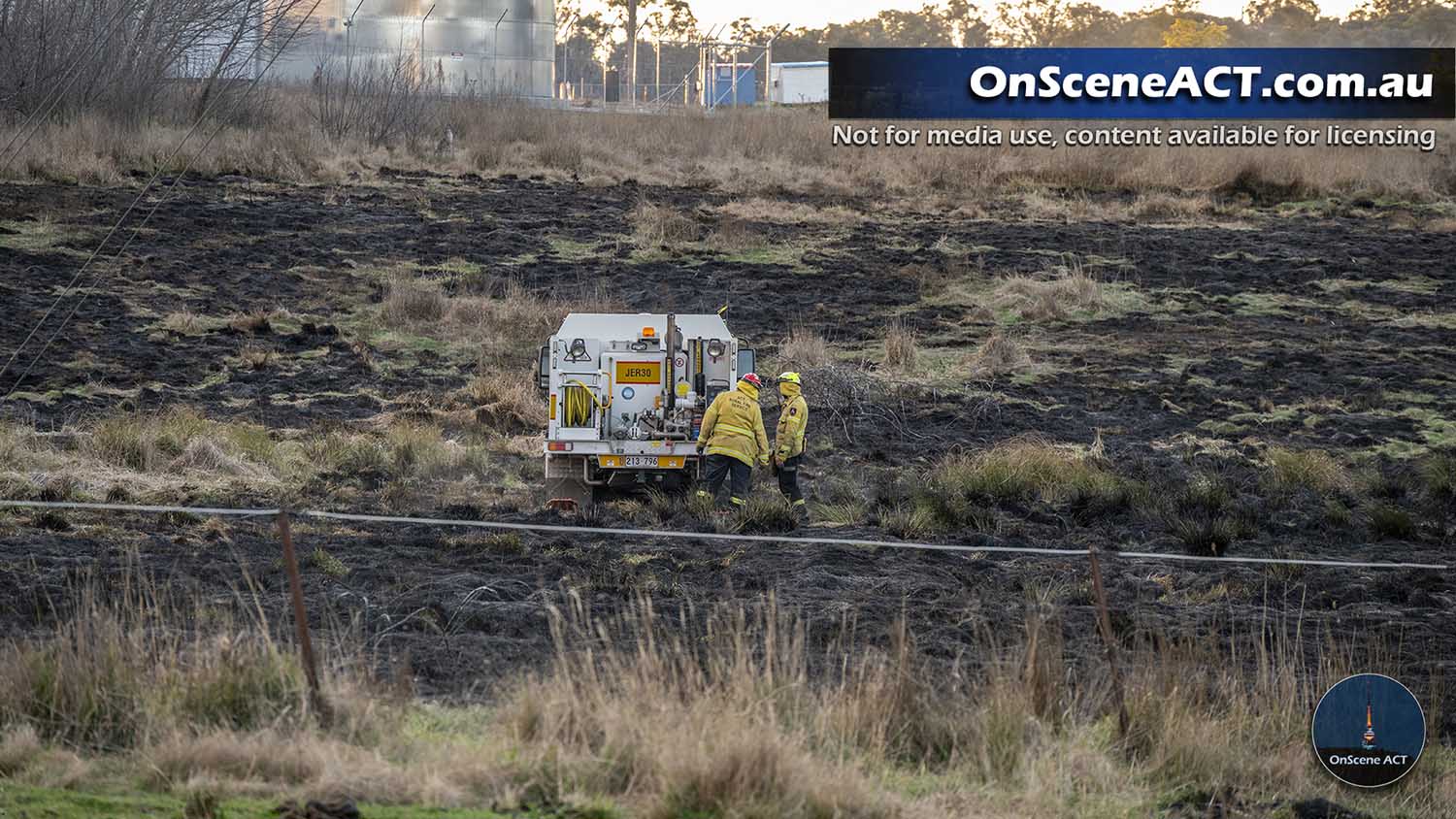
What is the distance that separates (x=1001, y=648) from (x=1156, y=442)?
10.0 m

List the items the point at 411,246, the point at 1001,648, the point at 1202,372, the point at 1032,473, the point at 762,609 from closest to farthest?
the point at 1001,648
the point at 762,609
the point at 1032,473
the point at 1202,372
the point at 411,246

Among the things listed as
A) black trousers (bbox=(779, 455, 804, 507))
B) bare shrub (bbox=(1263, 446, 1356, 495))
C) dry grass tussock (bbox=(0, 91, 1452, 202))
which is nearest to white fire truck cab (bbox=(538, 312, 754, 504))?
black trousers (bbox=(779, 455, 804, 507))

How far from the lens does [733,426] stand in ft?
49.0

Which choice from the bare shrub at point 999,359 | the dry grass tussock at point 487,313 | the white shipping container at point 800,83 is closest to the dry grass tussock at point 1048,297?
the bare shrub at point 999,359

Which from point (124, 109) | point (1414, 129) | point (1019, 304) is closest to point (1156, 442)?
point (1019, 304)

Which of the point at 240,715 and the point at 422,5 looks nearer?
the point at 240,715

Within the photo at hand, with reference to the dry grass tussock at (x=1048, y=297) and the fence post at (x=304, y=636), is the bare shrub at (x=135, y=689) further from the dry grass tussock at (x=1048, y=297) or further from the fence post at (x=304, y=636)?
the dry grass tussock at (x=1048, y=297)

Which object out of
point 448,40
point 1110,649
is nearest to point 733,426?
point 1110,649

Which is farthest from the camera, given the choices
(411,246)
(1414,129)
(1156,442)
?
(1414,129)

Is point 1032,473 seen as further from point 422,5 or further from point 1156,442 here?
point 422,5

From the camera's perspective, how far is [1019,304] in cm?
2723

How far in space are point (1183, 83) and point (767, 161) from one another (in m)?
10.6

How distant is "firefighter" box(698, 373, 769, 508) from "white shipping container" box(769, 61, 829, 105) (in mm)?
58911

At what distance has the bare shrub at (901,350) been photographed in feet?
76.5
